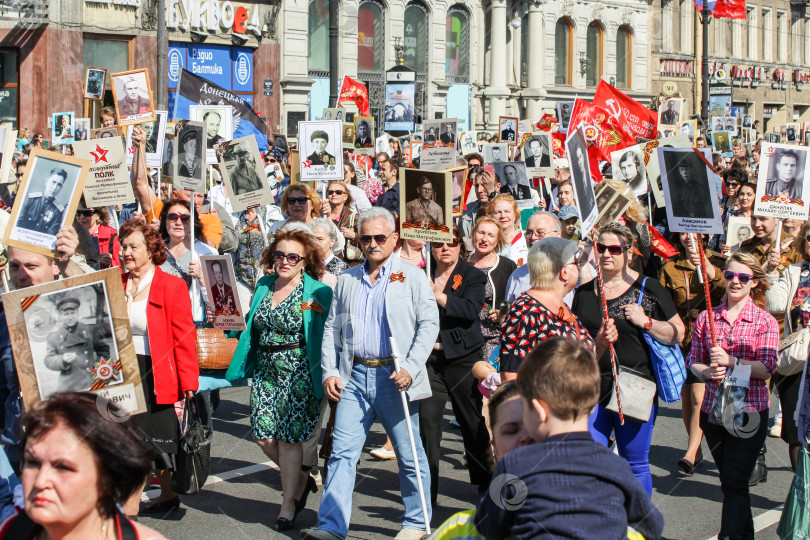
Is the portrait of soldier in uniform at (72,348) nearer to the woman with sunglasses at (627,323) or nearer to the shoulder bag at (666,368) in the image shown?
the woman with sunglasses at (627,323)

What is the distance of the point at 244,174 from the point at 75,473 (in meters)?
6.80

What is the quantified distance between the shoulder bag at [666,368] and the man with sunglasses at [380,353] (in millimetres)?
1175

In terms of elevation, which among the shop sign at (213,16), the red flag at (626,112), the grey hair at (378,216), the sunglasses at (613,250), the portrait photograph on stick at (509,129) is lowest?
the sunglasses at (613,250)

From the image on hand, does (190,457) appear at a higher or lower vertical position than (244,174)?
lower

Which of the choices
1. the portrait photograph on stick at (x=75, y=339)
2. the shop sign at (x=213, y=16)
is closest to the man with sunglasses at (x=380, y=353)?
the portrait photograph on stick at (x=75, y=339)

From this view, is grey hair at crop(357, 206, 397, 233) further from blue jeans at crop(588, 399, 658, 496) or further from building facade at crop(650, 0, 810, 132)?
building facade at crop(650, 0, 810, 132)

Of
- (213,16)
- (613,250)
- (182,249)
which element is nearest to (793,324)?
(613,250)

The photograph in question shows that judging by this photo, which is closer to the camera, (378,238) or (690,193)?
(378,238)

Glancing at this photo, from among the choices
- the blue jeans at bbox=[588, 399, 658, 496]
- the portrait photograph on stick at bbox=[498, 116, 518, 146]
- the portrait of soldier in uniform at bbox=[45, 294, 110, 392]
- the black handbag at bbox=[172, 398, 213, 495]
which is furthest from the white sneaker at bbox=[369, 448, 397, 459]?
the portrait photograph on stick at bbox=[498, 116, 518, 146]

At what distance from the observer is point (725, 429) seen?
17.9 feet

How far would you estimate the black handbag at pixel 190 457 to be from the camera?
5871mm

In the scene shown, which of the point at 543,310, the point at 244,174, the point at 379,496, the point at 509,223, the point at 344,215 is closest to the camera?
the point at 543,310

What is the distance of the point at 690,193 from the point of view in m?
6.37

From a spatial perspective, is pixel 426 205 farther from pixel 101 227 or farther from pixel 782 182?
pixel 101 227
